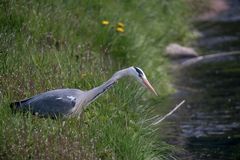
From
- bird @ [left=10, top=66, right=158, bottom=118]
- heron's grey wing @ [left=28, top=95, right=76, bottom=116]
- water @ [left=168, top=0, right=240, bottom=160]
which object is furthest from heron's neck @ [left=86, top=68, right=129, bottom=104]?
water @ [left=168, top=0, right=240, bottom=160]

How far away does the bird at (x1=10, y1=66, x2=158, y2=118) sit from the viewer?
26.3ft

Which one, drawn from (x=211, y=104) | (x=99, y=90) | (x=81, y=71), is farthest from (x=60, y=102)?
(x=211, y=104)

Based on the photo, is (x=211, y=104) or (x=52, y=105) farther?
(x=211, y=104)

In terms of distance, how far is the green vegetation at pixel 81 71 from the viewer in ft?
24.3

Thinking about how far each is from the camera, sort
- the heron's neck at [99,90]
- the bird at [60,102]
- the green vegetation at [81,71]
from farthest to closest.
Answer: the heron's neck at [99,90]
the bird at [60,102]
the green vegetation at [81,71]

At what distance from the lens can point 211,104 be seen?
12.2 m

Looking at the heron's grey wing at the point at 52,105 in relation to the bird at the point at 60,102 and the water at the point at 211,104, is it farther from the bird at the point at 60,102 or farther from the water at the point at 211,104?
the water at the point at 211,104

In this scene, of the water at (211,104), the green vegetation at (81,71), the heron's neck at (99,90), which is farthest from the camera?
the water at (211,104)

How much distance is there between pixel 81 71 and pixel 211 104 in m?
3.21

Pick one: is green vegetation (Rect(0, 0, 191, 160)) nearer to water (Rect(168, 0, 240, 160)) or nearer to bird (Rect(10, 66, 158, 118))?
bird (Rect(10, 66, 158, 118))

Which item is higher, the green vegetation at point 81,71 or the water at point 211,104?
the green vegetation at point 81,71

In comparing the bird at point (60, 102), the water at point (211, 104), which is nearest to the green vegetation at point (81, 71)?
the bird at point (60, 102)

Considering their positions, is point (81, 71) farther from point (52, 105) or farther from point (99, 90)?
point (52, 105)

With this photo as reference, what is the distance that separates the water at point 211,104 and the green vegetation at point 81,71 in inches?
18.9
